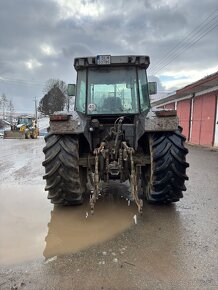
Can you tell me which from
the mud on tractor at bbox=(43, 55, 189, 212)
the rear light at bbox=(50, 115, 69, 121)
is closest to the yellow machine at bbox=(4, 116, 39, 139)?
the mud on tractor at bbox=(43, 55, 189, 212)

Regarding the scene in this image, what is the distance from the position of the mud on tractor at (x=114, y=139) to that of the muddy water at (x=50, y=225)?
12.0 inches

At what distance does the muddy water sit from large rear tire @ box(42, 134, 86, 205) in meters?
0.35

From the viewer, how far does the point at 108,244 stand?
3.54 metres

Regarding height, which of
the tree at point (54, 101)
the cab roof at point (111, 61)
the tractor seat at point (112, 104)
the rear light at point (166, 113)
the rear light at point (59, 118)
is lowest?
the rear light at point (59, 118)

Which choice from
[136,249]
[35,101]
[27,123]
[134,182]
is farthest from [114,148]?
[35,101]

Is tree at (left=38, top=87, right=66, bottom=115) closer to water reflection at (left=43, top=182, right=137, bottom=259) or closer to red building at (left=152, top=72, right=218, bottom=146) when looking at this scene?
red building at (left=152, top=72, right=218, bottom=146)

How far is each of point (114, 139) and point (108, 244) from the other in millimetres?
1869

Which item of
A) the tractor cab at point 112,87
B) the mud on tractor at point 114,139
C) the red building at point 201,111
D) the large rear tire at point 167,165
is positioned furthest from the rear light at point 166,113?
the red building at point 201,111

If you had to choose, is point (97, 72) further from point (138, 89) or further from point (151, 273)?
point (151, 273)

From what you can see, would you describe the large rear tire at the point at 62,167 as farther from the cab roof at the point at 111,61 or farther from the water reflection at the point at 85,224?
the cab roof at the point at 111,61

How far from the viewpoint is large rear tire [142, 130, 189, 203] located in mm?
4508

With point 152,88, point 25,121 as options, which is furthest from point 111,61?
point 25,121

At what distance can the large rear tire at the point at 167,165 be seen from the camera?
4508 mm

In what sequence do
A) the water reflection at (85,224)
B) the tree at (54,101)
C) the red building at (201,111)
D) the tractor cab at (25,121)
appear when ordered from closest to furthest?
the water reflection at (85,224) < the red building at (201,111) < the tractor cab at (25,121) < the tree at (54,101)
